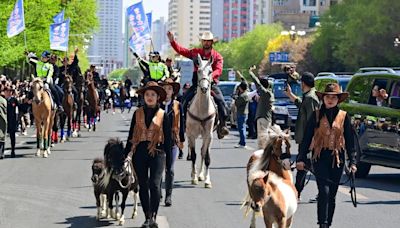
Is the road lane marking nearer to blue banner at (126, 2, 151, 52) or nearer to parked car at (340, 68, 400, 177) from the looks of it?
parked car at (340, 68, 400, 177)

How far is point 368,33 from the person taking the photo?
71625 millimetres

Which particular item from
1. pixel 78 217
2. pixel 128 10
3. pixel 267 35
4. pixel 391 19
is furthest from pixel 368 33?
pixel 267 35

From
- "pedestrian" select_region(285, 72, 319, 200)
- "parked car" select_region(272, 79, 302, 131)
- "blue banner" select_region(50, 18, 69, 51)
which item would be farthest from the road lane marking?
"blue banner" select_region(50, 18, 69, 51)

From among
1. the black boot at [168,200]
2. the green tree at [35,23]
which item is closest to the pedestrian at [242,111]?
the black boot at [168,200]

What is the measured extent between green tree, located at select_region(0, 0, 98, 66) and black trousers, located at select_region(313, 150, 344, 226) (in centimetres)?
3786

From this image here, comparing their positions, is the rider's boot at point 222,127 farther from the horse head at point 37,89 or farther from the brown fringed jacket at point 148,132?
the brown fringed jacket at point 148,132

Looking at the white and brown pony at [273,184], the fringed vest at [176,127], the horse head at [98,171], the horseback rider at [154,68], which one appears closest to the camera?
the white and brown pony at [273,184]

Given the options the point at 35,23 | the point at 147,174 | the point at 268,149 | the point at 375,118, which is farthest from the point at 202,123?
the point at 35,23

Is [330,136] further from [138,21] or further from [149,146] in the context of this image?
[138,21]

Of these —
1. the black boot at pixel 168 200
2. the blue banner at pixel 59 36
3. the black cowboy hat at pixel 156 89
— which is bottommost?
the black boot at pixel 168 200

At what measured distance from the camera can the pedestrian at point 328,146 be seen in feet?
34.7

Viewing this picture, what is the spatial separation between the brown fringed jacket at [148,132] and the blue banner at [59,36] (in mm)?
28168

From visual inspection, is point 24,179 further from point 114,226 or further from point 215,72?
point 114,226

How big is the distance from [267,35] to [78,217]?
13132 centimetres
